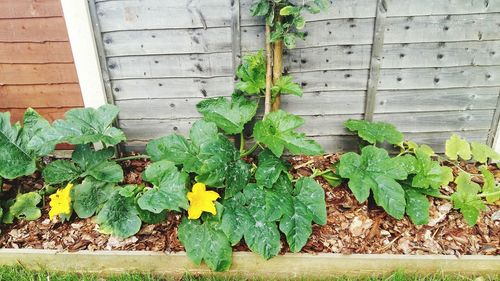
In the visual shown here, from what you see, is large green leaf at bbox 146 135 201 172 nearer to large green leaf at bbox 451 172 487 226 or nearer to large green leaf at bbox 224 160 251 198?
large green leaf at bbox 224 160 251 198

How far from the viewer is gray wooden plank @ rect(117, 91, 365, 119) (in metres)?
3.05

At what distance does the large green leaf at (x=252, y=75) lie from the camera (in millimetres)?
2762

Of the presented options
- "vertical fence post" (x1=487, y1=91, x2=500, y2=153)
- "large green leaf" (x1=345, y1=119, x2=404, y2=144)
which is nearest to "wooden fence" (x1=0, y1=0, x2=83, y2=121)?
"large green leaf" (x1=345, y1=119, x2=404, y2=144)

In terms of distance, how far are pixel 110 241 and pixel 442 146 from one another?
2494mm

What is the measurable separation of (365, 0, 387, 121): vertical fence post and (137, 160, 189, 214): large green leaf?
1414 mm

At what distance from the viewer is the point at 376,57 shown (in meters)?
2.86

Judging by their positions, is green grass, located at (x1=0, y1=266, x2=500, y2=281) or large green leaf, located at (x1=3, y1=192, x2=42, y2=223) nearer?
green grass, located at (x1=0, y1=266, x2=500, y2=281)

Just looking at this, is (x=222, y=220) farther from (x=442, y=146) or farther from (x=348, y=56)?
(x=442, y=146)

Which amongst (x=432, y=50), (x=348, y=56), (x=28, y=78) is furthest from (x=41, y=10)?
(x=432, y=50)

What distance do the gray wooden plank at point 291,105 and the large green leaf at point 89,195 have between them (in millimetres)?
599

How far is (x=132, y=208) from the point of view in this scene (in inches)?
104

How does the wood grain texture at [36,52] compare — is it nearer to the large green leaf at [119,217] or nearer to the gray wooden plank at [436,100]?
the large green leaf at [119,217]

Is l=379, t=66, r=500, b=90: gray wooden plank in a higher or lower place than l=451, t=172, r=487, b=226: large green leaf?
higher

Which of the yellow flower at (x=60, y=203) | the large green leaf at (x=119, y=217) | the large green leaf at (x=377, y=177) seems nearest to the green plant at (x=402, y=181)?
the large green leaf at (x=377, y=177)
